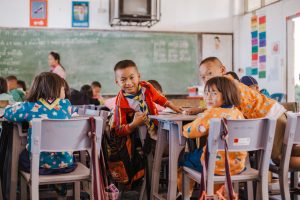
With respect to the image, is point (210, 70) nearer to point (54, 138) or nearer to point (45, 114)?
point (45, 114)

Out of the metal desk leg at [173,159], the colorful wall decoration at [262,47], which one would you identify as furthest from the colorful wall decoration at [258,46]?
the metal desk leg at [173,159]

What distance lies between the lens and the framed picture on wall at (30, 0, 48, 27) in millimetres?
7109

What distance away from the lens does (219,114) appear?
2225 mm

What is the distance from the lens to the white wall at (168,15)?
7066 mm

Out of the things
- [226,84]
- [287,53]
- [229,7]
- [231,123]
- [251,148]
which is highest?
[229,7]

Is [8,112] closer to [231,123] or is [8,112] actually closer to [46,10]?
[231,123]

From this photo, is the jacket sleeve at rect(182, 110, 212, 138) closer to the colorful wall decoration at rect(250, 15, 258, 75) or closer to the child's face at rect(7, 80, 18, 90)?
the child's face at rect(7, 80, 18, 90)

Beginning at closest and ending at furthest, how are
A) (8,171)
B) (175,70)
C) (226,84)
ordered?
(226,84) < (8,171) < (175,70)

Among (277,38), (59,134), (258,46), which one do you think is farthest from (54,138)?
(258,46)

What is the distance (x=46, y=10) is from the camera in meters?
7.17

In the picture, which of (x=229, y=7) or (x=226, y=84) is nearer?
(x=226, y=84)

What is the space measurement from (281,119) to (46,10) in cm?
534

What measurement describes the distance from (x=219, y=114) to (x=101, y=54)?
5438 millimetres

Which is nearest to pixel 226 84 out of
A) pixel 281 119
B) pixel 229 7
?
pixel 281 119
